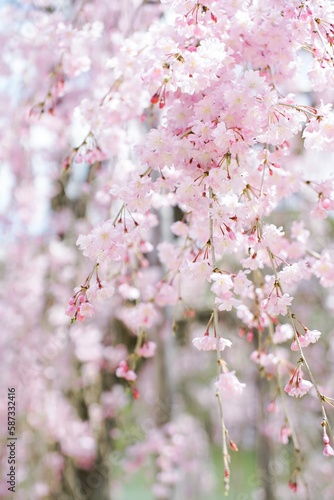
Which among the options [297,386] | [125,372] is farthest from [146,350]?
[297,386]

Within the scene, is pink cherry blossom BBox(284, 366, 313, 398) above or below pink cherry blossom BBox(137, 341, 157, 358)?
above

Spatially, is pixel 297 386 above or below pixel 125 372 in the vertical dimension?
above

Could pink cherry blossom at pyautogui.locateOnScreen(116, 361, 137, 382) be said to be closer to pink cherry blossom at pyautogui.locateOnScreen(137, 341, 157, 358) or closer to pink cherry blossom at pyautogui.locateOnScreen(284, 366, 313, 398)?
pink cherry blossom at pyautogui.locateOnScreen(137, 341, 157, 358)

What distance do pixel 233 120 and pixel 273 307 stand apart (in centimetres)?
38

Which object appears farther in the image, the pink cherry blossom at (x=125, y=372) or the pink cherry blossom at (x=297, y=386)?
the pink cherry blossom at (x=125, y=372)

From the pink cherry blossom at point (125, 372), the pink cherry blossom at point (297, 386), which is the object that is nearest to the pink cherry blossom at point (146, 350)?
Answer: the pink cherry blossom at point (125, 372)

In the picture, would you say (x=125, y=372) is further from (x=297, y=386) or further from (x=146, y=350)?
(x=297, y=386)

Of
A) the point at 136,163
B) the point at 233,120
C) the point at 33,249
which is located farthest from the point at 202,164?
the point at 33,249

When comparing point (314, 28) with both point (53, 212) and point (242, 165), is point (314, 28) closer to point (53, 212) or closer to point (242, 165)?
point (242, 165)

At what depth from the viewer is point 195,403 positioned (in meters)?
6.03

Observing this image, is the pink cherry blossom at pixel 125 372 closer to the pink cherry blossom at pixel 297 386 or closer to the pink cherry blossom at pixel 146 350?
the pink cherry blossom at pixel 146 350

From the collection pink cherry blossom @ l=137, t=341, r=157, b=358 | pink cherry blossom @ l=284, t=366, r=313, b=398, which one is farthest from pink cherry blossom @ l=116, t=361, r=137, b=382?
pink cherry blossom @ l=284, t=366, r=313, b=398

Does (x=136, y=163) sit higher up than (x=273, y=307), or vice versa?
(x=273, y=307)

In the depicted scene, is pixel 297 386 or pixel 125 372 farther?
pixel 125 372
